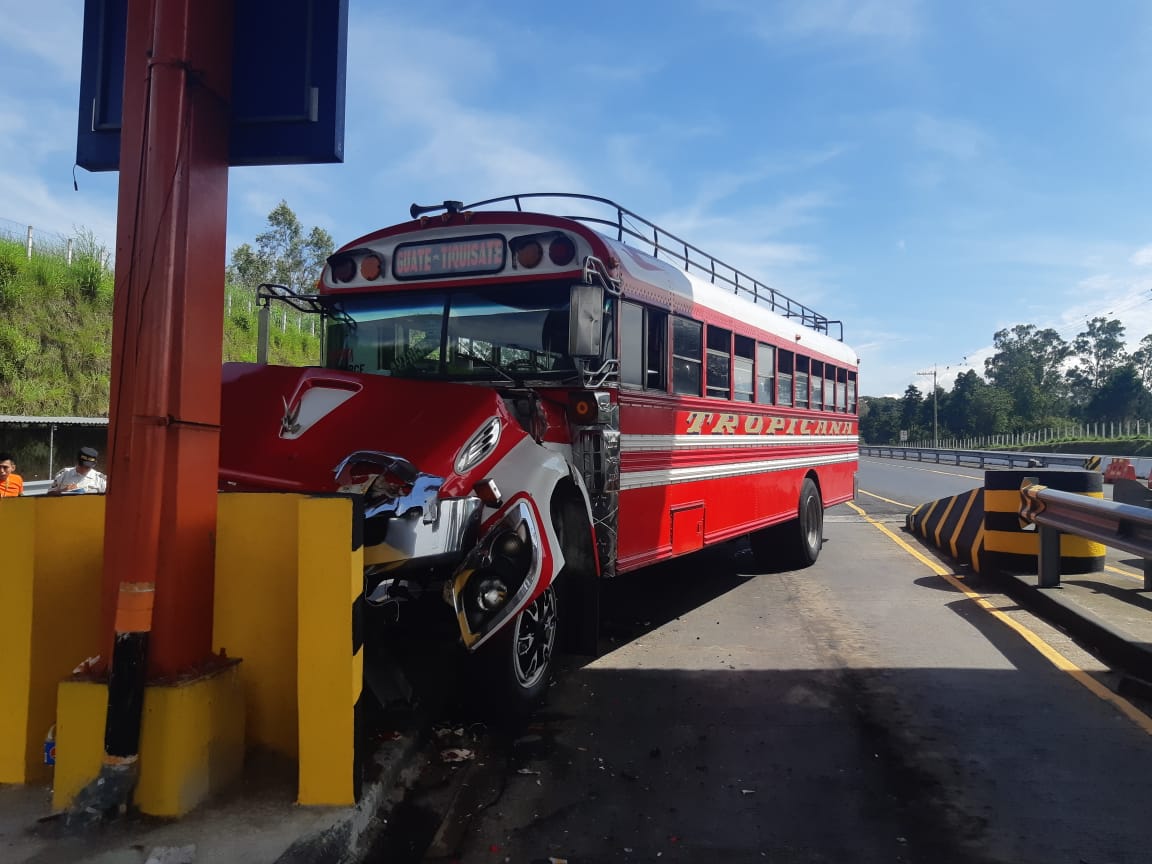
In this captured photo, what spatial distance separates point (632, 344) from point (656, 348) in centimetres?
48

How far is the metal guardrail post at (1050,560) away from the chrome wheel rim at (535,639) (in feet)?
17.0

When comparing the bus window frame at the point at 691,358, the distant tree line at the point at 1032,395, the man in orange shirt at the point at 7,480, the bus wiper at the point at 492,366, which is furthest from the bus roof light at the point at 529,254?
Result: the distant tree line at the point at 1032,395

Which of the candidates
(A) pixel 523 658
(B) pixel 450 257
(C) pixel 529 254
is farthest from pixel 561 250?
(A) pixel 523 658

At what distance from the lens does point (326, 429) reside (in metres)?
4.05

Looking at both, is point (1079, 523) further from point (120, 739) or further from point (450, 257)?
point (120, 739)

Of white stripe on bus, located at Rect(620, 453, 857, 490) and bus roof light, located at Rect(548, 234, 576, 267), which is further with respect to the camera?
white stripe on bus, located at Rect(620, 453, 857, 490)

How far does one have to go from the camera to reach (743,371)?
817cm

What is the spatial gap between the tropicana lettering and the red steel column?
4.22 meters

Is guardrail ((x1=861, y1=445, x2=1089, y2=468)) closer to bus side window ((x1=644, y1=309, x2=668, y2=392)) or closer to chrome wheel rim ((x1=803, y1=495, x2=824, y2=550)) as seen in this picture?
chrome wheel rim ((x1=803, y1=495, x2=824, y2=550))

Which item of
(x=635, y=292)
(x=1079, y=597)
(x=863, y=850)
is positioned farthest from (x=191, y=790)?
(x=1079, y=597)

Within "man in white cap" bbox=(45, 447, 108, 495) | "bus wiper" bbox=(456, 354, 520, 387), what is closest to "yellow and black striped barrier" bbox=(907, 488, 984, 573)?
"bus wiper" bbox=(456, 354, 520, 387)

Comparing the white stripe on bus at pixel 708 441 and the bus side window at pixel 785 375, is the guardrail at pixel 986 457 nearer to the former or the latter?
the white stripe on bus at pixel 708 441

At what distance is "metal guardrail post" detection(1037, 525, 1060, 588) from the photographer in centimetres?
775

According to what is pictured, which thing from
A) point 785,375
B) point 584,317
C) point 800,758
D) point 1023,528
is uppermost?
point 785,375
